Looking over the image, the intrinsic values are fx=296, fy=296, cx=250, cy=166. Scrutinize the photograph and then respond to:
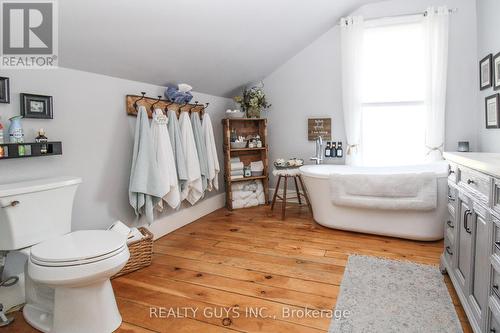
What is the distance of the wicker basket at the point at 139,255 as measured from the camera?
7.16ft

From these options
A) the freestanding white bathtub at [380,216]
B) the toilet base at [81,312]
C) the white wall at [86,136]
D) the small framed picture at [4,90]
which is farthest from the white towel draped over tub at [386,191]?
the small framed picture at [4,90]

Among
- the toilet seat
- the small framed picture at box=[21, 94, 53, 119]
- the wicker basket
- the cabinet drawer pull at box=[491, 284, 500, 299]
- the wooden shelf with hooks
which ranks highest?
the wooden shelf with hooks

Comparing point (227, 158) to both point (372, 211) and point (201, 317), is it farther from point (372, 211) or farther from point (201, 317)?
point (201, 317)

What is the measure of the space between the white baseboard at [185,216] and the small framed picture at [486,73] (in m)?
3.17

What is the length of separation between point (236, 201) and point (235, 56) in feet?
5.91

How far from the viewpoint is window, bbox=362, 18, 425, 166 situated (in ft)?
11.4

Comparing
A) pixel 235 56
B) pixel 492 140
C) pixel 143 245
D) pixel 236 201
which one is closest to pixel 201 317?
pixel 143 245

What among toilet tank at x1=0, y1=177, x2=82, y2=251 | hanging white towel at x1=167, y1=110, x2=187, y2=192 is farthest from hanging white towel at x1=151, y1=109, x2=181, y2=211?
toilet tank at x1=0, y1=177, x2=82, y2=251

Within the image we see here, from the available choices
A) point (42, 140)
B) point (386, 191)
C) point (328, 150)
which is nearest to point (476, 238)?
point (386, 191)

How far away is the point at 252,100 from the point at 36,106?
2484 mm

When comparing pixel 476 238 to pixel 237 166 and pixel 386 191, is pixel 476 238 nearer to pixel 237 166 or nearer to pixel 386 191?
pixel 386 191

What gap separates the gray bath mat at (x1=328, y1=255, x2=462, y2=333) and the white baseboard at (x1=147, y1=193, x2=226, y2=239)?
177 cm

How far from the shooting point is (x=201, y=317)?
5.40ft

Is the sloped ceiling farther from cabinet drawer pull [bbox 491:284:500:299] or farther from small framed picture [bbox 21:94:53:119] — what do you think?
cabinet drawer pull [bbox 491:284:500:299]
